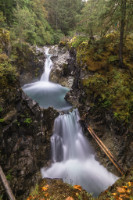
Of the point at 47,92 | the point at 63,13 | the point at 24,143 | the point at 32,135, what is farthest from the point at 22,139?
Result: the point at 63,13

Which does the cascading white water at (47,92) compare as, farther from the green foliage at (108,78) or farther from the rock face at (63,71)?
the green foliage at (108,78)

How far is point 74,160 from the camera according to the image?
873cm

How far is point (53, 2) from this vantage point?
116 feet

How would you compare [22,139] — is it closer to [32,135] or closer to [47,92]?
[32,135]

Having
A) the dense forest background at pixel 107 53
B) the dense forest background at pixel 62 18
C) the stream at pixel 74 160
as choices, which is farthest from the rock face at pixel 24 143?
the dense forest background at pixel 62 18

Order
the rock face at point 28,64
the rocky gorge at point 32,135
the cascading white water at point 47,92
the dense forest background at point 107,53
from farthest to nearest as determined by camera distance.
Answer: the rock face at point 28,64 < the cascading white water at point 47,92 < the dense forest background at point 107,53 < the rocky gorge at point 32,135

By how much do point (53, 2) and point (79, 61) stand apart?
36.4 meters

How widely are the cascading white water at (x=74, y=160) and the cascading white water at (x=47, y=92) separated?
101 inches

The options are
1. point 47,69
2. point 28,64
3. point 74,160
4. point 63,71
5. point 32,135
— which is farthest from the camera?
point 47,69

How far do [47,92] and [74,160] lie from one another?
9.70 meters

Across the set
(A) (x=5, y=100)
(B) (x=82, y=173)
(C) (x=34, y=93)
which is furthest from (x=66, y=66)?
(B) (x=82, y=173)

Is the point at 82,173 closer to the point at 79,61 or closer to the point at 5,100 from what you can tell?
the point at 5,100

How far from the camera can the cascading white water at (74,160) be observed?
Answer: 7328 mm

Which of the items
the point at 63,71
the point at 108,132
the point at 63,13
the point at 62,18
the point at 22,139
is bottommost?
the point at 108,132
